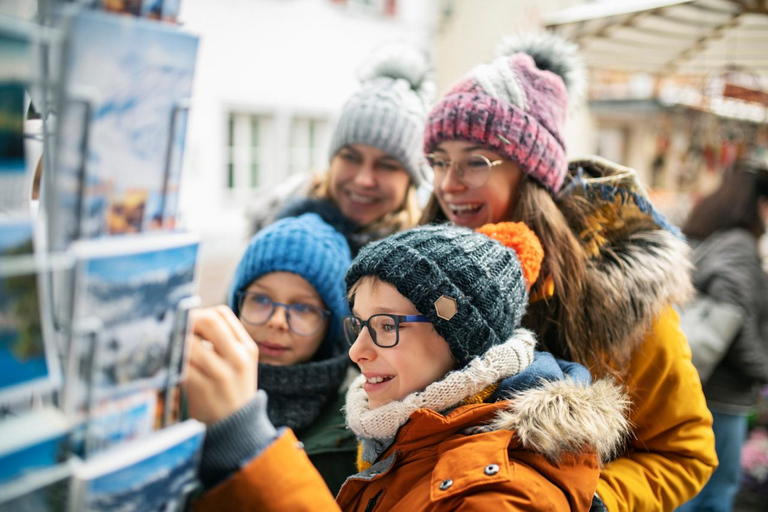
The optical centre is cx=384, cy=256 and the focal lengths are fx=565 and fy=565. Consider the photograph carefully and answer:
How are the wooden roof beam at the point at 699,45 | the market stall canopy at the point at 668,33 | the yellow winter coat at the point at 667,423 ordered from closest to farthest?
the yellow winter coat at the point at 667,423
the market stall canopy at the point at 668,33
the wooden roof beam at the point at 699,45

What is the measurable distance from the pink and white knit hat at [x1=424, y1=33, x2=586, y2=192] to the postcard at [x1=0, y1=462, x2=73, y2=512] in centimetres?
134

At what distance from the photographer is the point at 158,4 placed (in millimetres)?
612

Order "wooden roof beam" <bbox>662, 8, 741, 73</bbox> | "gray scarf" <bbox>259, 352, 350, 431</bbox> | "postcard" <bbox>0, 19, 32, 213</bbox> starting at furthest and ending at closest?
"wooden roof beam" <bbox>662, 8, 741, 73</bbox>, "gray scarf" <bbox>259, 352, 350, 431</bbox>, "postcard" <bbox>0, 19, 32, 213</bbox>

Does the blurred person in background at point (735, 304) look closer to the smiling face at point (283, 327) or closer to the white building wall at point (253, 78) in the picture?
the smiling face at point (283, 327)

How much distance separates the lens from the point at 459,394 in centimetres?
120

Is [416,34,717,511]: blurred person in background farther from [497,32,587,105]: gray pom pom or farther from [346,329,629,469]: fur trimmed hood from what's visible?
[346,329,629,469]: fur trimmed hood

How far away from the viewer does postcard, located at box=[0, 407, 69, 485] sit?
22.0 inches

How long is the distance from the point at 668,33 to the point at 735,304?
6.23 feet

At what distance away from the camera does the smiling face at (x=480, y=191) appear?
166 centimetres

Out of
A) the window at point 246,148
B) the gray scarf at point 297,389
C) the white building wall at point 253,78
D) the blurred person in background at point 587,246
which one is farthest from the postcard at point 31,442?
the window at point 246,148

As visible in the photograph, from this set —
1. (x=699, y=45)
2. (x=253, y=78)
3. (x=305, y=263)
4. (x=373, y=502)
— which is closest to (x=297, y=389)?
(x=305, y=263)

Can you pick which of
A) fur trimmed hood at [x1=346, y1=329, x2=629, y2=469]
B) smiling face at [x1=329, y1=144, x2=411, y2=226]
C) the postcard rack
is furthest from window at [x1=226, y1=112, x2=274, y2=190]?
the postcard rack

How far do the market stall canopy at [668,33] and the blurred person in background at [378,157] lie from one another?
157cm

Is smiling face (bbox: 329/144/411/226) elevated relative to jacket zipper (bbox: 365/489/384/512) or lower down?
elevated
